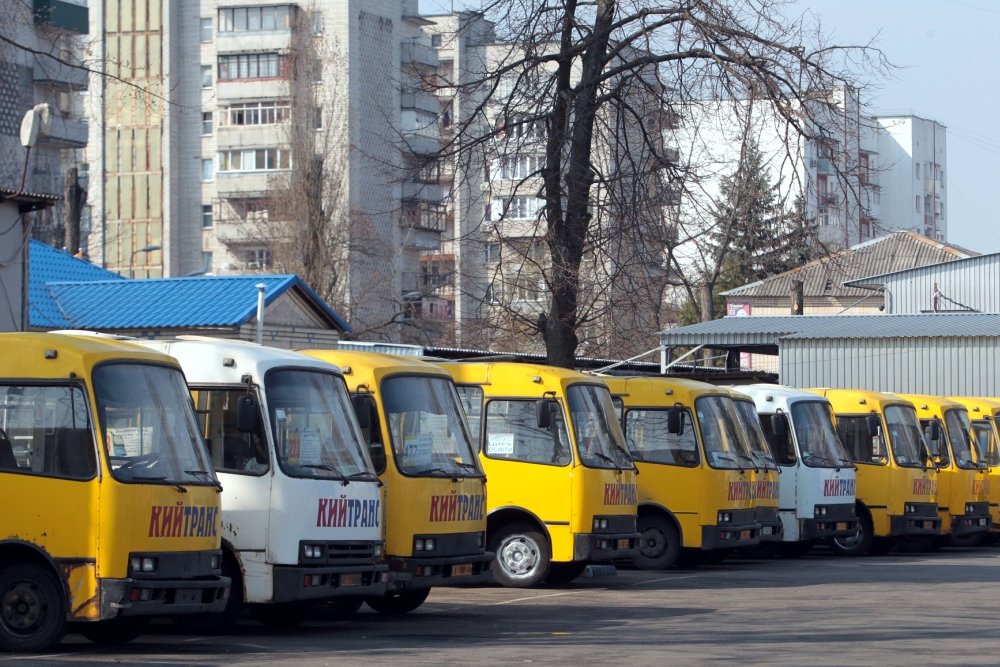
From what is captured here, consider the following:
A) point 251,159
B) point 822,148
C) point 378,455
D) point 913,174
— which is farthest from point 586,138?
point 913,174

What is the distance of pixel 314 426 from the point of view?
13992 millimetres

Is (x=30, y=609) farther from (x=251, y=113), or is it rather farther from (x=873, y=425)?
(x=251, y=113)

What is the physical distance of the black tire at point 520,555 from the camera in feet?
59.8

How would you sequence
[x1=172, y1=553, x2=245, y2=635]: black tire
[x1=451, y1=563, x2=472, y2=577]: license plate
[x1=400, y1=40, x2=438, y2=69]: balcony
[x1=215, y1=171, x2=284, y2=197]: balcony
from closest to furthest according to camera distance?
[x1=172, y1=553, x2=245, y2=635]: black tire → [x1=451, y1=563, x2=472, y2=577]: license plate → [x1=215, y1=171, x2=284, y2=197]: balcony → [x1=400, y1=40, x2=438, y2=69]: balcony

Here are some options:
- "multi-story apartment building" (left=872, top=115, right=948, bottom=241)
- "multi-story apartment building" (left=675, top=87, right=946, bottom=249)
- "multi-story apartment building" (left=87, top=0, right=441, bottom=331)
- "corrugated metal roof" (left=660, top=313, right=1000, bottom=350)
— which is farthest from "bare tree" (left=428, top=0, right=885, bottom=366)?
"multi-story apartment building" (left=872, top=115, right=948, bottom=241)

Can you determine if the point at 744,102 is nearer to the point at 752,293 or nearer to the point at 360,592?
the point at 360,592

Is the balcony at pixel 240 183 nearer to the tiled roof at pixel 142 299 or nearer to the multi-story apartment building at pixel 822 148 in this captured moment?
the tiled roof at pixel 142 299

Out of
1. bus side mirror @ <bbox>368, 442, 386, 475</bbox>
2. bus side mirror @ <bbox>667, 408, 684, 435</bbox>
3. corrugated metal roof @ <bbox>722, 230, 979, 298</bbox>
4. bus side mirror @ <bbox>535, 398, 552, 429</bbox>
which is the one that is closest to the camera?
bus side mirror @ <bbox>368, 442, 386, 475</bbox>

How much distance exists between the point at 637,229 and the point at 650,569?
4.57 m

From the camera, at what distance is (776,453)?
24.6m

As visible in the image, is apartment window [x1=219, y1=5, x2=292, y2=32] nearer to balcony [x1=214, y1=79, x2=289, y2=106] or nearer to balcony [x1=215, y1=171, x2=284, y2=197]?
balcony [x1=214, y1=79, x2=289, y2=106]

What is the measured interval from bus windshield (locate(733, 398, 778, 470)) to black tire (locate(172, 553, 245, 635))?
34.7ft

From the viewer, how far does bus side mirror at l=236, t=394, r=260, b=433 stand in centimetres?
1342

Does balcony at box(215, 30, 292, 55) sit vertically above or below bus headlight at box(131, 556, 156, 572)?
above
